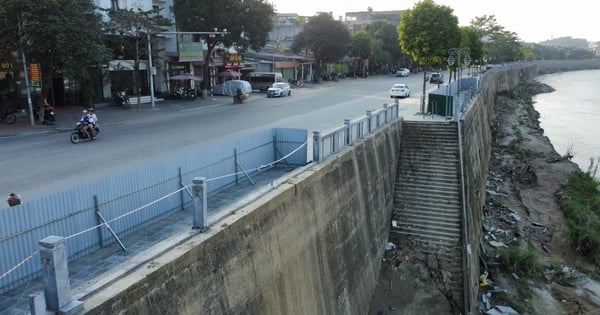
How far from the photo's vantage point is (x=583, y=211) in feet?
74.1

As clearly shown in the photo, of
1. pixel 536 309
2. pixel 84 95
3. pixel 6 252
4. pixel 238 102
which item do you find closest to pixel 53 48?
pixel 84 95

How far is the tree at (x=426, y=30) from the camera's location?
1088 inches

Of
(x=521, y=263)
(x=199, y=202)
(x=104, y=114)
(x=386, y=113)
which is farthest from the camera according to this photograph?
(x=104, y=114)

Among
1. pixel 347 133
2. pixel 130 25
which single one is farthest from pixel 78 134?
pixel 130 25

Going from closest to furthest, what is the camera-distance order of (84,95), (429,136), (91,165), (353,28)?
(91,165) → (429,136) → (84,95) → (353,28)

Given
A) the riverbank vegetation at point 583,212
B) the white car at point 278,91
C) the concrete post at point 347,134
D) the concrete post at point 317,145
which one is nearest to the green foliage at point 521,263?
the riverbank vegetation at point 583,212

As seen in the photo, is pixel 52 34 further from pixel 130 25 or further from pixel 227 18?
pixel 227 18

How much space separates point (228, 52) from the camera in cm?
4903

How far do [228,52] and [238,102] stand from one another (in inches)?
535

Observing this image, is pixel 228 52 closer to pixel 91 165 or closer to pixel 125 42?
pixel 125 42

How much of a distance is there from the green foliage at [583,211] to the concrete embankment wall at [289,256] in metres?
8.66

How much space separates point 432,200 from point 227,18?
87.9 feet

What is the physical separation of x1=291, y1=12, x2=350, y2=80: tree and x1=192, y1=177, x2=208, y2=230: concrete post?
54.9 m

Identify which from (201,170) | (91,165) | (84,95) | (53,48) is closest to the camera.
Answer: (201,170)
